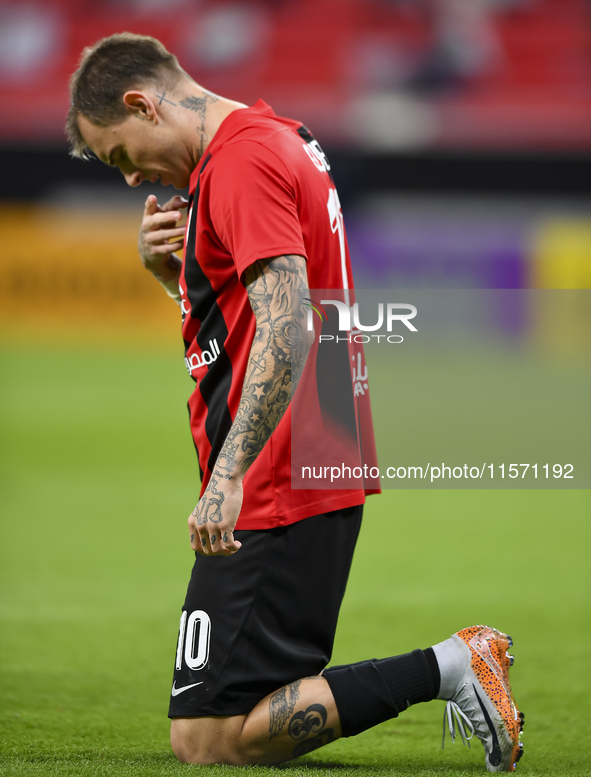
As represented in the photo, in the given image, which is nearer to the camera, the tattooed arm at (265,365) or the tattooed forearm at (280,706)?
the tattooed arm at (265,365)

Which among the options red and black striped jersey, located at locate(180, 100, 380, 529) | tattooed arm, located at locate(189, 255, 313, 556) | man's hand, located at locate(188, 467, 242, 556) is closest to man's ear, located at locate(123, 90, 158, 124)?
red and black striped jersey, located at locate(180, 100, 380, 529)

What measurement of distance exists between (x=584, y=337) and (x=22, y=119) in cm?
1235

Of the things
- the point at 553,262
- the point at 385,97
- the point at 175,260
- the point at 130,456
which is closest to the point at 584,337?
the point at 553,262

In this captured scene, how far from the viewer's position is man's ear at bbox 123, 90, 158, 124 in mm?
2568

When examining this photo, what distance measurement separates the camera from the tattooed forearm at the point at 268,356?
88.5 inches

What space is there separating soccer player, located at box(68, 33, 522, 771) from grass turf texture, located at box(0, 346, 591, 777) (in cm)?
15

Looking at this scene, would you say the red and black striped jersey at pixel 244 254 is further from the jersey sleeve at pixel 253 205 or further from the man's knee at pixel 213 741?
the man's knee at pixel 213 741

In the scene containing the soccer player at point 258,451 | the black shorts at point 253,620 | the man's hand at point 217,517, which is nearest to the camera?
the man's hand at point 217,517

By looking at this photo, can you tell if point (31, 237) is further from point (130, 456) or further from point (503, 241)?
point (130, 456)

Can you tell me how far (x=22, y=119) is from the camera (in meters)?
19.5

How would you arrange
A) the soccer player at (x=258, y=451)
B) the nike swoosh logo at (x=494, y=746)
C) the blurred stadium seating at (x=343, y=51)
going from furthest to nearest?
the blurred stadium seating at (x=343, y=51), the nike swoosh logo at (x=494, y=746), the soccer player at (x=258, y=451)

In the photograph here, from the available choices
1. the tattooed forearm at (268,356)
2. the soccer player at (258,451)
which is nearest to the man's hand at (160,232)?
the soccer player at (258,451)

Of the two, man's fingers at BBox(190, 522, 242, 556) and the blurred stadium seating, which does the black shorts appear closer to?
man's fingers at BBox(190, 522, 242, 556)

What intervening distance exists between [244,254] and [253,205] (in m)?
0.12
